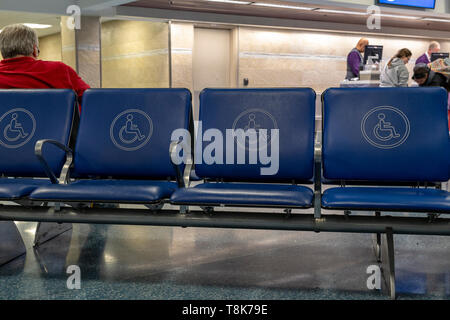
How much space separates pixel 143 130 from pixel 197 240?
0.74 meters

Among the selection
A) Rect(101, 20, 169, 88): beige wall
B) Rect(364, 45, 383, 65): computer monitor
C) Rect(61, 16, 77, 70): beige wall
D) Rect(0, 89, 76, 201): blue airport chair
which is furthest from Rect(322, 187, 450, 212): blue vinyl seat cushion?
Rect(101, 20, 169, 88): beige wall

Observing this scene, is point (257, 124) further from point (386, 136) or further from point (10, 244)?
point (10, 244)

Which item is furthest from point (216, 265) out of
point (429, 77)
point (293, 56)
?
point (293, 56)

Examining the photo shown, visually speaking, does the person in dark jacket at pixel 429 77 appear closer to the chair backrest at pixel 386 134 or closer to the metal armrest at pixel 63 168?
the chair backrest at pixel 386 134

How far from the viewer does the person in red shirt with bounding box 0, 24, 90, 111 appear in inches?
119

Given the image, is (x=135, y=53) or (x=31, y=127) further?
(x=135, y=53)

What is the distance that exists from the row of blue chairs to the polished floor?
38 cm

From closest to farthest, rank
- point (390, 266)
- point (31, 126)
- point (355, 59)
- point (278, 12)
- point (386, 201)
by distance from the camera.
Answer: point (386, 201) → point (390, 266) → point (31, 126) → point (355, 59) → point (278, 12)

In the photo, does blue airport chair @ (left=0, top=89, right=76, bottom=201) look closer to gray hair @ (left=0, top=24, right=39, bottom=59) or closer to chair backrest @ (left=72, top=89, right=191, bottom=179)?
chair backrest @ (left=72, top=89, right=191, bottom=179)

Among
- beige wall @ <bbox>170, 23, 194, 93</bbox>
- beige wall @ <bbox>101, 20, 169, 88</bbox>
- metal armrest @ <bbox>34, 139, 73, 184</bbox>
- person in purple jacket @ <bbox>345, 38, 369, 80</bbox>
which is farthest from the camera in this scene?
beige wall @ <bbox>101, 20, 169, 88</bbox>

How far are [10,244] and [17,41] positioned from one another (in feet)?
3.86

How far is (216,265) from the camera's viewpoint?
8.13 ft

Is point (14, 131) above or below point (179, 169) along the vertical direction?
above

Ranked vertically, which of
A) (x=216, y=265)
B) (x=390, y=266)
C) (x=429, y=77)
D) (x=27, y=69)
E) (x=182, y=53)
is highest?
(x=182, y=53)
